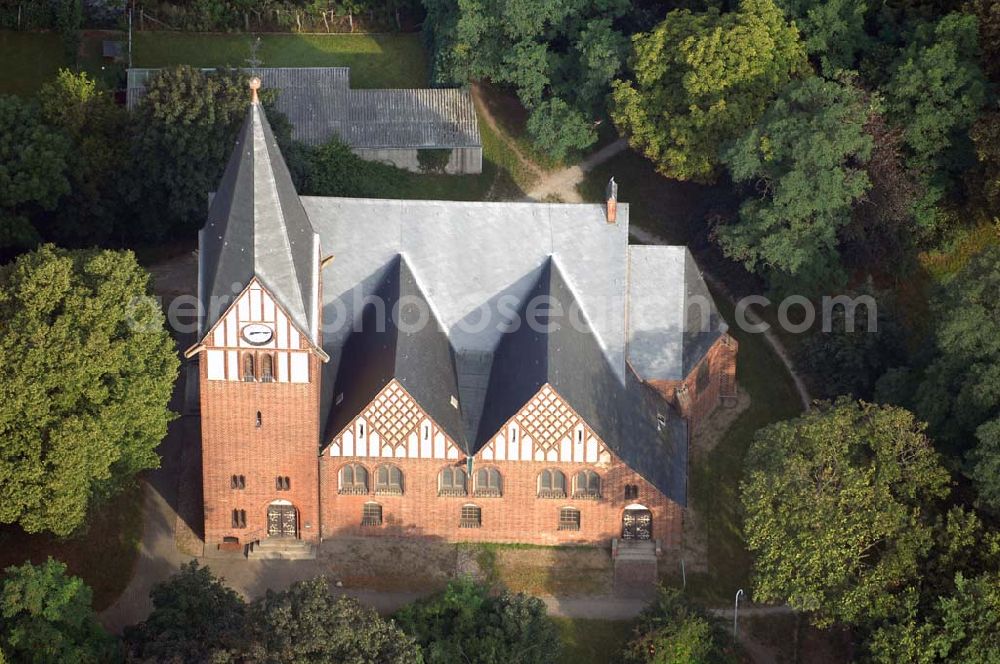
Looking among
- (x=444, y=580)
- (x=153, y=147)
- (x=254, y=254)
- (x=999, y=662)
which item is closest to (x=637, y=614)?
(x=444, y=580)

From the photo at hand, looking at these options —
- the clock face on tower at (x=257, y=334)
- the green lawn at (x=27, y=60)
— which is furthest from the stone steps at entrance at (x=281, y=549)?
the green lawn at (x=27, y=60)

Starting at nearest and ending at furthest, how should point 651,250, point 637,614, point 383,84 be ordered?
point 637,614 < point 651,250 < point 383,84

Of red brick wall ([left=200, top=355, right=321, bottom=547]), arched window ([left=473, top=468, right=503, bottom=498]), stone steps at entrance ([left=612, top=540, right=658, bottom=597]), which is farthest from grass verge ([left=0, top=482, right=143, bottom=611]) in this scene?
stone steps at entrance ([left=612, top=540, right=658, bottom=597])

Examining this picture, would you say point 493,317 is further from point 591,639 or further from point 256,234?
point 591,639

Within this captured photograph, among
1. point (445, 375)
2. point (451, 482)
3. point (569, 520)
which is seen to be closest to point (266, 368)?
point (445, 375)

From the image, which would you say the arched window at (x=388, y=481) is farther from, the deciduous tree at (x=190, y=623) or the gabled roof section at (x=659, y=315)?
the gabled roof section at (x=659, y=315)

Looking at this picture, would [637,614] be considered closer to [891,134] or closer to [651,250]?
[651,250]
